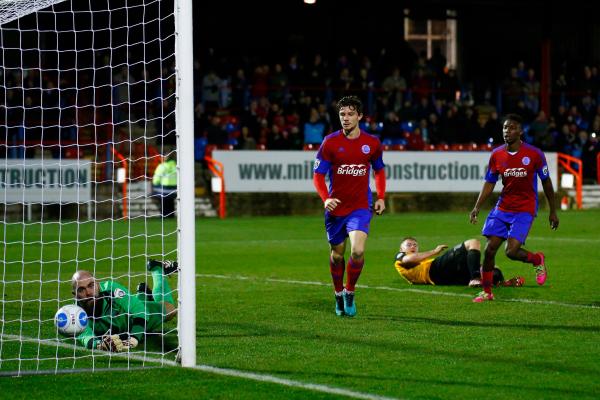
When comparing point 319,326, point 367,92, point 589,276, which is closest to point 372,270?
point 589,276

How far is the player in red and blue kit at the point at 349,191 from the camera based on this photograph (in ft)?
34.0

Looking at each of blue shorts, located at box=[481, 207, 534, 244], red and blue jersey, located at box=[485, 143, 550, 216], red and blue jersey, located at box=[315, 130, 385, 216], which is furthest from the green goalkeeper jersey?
red and blue jersey, located at box=[485, 143, 550, 216]

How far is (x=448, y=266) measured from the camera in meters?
12.8

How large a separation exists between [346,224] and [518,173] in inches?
82.8

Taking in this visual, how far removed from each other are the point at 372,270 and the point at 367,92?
18.8 m

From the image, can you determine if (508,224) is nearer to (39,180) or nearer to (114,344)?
(114,344)

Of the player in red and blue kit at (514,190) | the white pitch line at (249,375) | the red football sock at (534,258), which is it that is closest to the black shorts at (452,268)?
the red football sock at (534,258)

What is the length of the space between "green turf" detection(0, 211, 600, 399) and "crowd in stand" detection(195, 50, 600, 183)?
13.1 metres

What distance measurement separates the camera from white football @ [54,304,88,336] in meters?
8.20

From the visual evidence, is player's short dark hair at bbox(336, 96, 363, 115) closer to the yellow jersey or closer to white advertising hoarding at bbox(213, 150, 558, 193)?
the yellow jersey

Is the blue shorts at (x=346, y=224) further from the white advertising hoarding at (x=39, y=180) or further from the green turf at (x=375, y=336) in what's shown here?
the white advertising hoarding at (x=39, y=180)

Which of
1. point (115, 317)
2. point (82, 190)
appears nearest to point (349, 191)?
point (115, 317)

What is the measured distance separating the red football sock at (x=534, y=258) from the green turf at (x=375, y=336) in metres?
0.30

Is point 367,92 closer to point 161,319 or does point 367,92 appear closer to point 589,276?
point 589,276
